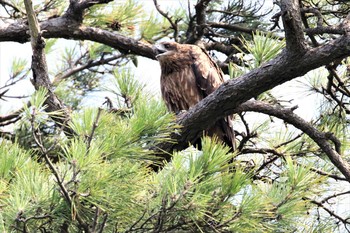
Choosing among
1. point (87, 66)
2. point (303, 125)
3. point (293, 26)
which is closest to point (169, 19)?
point (87, 66)

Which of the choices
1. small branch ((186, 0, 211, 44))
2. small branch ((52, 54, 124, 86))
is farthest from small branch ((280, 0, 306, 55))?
small branch ((52, 54, 124, 86))

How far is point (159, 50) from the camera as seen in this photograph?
5.39m

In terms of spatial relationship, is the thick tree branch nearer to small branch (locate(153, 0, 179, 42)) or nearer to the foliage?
the foliage

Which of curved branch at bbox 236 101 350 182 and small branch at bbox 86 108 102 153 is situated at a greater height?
small branch at bbox 86 108 102 153

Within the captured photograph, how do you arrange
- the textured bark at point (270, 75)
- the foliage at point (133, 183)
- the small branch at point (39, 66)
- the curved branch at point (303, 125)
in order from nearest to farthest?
the foliage at point (133, 183) → the textured bark at point (270, 75) → the small branch at point (39, 66) → the curved branch at point (303, 125)

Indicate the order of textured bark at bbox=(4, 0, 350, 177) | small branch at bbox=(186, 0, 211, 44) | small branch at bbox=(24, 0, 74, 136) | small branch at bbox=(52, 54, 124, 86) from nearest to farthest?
textured bark at bbox=(4, 0, 350, 177), small branch at bbox=(24, 0, 74, 136), small branch at bbox=(186, 0, 211, 44), small branch at bbox=(52, 54, 124, 86)

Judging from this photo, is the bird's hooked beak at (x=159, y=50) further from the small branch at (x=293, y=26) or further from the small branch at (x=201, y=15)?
the small branch at (x=293, y=26)

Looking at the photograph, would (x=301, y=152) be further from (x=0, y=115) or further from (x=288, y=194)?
(x=0, y=115)

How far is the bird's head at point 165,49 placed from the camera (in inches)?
206

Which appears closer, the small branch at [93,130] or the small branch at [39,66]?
the small branch at [93,130]

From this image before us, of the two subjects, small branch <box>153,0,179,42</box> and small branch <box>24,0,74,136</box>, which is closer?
small branch <box>24,0,74,136</box>

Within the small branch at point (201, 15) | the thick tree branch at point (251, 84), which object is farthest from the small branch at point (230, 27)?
the thick tree branch at point (251, 84)

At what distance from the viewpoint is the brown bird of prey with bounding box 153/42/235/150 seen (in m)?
5.09

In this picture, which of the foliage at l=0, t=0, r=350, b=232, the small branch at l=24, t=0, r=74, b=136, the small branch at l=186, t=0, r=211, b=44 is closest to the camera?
the foliage at l=0, t=0, r=350, b=232
